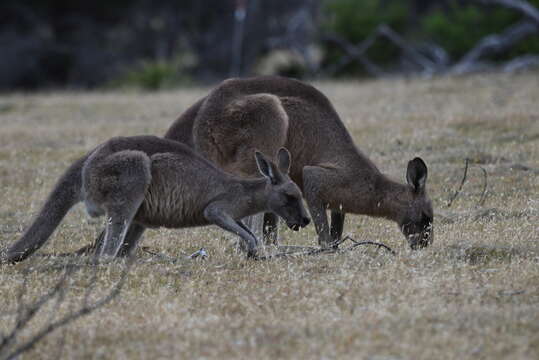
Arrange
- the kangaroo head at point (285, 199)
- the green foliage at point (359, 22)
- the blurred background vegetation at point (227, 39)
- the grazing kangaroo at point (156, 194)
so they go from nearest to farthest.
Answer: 1. the grazing kangaroo at point (156, 194)
2. the kangaroo head at point (285, 199)
3. the blurred background vegetation at point (227, 39)
4. the green foliage at point (359, 22)

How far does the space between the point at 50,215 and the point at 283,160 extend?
1681mm

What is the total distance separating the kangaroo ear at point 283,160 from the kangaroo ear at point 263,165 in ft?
0.66

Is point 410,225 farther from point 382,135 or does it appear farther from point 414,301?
point 382,135

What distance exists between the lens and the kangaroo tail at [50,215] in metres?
6.26

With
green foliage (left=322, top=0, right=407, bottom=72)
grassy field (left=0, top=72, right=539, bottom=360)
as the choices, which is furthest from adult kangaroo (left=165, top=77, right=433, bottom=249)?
green foliage (left=322, top=0, right=407, bottom=72)

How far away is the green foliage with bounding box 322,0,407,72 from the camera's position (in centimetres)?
2051

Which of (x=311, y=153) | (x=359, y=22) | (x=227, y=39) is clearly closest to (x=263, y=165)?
(x=311, y=153)

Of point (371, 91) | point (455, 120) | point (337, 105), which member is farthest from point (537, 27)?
point (455, 120)

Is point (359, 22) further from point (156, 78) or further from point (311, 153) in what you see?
point (311, 153)

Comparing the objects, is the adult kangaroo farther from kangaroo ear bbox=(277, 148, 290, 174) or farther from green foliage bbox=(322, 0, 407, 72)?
green foliage bbox=(322, 0, 407, 72)

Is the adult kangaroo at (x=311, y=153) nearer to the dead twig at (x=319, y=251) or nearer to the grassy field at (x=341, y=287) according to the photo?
the grassy field at (x=341, y=287)

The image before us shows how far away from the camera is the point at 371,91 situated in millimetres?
16109

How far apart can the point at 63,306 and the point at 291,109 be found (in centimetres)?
279

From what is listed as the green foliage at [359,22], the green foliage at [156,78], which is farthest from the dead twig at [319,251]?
the green foliage at [359,22]
